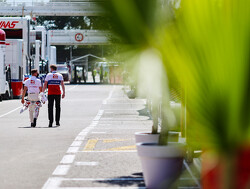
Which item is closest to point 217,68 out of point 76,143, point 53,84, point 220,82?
point 220,82

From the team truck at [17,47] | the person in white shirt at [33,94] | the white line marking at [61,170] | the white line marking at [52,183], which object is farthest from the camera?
the team truck at [17,47]

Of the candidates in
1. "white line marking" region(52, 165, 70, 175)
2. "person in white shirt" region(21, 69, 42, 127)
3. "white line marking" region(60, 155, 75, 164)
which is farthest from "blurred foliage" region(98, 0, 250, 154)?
"person in white shirt" region(21, 69, 42, 127)

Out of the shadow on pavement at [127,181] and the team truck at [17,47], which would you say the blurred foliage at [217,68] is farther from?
the team truck at [17,47]

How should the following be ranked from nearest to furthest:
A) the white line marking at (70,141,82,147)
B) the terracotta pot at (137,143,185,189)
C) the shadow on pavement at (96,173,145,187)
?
the terracotta pot at (137,143,185,189) < the shadow on pavement at (96,173,145,187) < the white line marking at (70,141,82,147)

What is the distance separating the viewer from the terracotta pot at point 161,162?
6.56m

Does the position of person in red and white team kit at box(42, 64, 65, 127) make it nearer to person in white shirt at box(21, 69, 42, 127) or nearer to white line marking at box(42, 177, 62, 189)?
person in white shirt at box(21, 69, 42, 127)

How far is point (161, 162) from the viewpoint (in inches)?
258

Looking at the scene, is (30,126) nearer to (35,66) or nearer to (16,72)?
(16,72)

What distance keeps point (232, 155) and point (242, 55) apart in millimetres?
508

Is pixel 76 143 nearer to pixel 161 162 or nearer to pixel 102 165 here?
pixel 102 165

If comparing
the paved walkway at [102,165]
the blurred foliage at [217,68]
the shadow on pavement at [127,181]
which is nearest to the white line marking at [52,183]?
the paved walkway at [102,165]

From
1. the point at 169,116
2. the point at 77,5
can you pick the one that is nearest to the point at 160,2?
the point at 77,5

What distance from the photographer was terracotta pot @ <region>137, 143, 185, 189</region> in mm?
6562

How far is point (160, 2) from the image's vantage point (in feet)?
15.7
